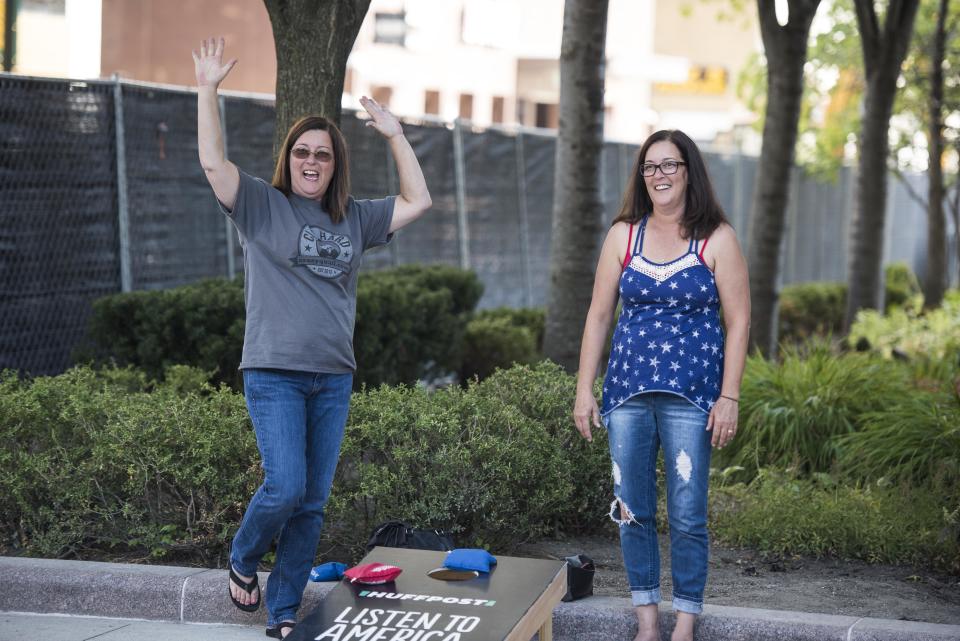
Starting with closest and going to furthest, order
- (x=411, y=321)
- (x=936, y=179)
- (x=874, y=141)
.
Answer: (x=411, y=321) → (x=874, y=141) → (x=936, y=179)

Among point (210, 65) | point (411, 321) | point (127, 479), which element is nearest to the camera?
point (210, 65)

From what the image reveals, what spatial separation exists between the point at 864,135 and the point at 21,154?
10572 millimetres

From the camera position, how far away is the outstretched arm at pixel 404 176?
5.24m

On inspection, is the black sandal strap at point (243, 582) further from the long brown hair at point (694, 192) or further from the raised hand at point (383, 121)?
the long brown hair at point (694, 192)

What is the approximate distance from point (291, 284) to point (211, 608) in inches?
60.7

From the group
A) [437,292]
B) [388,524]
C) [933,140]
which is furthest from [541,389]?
[933,140]

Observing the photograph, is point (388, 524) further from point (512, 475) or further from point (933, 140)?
point (933, 140)

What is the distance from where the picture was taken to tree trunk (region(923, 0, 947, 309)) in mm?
19297

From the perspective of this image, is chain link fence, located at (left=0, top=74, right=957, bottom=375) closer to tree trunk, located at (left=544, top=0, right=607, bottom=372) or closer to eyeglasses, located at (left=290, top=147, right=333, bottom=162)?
tree trunk, located at (left=544, top=0, right=607, bottom=372)

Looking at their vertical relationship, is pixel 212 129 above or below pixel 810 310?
above

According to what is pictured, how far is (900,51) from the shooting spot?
15.8m

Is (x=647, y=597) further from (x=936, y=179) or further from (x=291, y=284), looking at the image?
(x=936, y=179)

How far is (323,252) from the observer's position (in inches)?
196

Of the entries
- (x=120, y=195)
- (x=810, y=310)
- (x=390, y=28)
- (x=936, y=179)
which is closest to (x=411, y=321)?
(x=120, y=195)
